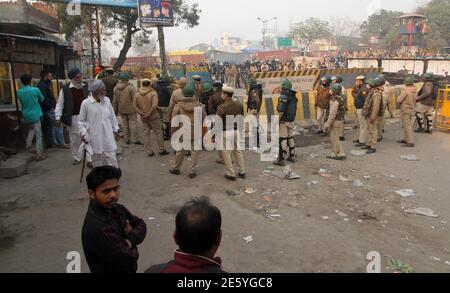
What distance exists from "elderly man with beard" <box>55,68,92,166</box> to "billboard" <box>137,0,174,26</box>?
1194cm

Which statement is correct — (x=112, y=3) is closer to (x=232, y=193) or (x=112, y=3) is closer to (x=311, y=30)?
(x=232, y=193)

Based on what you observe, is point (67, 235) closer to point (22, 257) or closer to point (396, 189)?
point (22, 257)

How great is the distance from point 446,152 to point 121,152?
7562 mm

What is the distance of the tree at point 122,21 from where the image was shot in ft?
88.9

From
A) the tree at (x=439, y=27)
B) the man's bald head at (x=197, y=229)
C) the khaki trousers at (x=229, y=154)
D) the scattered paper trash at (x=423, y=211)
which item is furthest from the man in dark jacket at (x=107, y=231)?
the tree at (x=439, y=27)

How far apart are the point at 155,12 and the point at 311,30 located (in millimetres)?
54245

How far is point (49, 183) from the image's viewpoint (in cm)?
668

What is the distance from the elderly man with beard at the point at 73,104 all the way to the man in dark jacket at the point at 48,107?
123 cm

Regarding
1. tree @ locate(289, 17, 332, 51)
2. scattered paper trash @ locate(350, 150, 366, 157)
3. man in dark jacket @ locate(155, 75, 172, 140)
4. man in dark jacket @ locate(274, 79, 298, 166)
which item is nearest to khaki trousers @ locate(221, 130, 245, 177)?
man in dark jacket @ locate(274, 79, 298, 166)

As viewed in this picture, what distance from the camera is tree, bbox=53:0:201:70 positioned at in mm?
27094

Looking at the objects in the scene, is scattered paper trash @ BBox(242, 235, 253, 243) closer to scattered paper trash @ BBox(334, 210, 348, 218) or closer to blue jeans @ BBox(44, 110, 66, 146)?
scattered paper trash @ BBox(334, 210, 348, 218)

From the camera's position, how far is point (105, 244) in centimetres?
228
